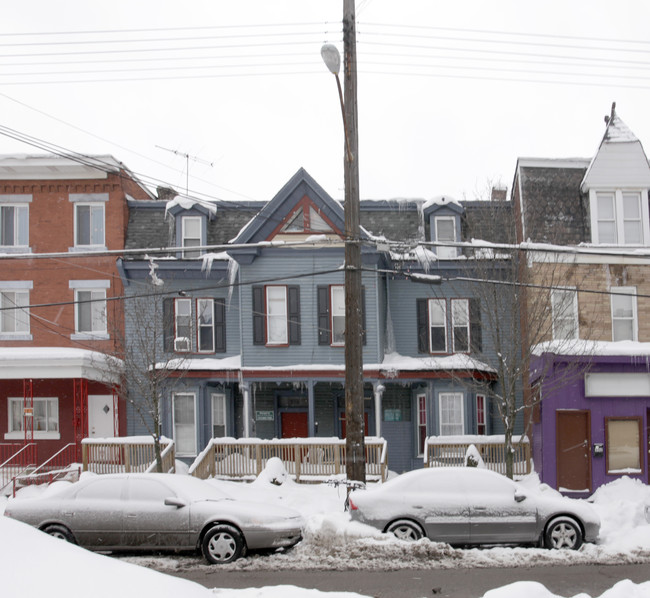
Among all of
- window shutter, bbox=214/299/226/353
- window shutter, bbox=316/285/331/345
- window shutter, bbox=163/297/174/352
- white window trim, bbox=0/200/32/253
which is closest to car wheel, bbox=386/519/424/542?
window shutter, bbox=316/285/331/345

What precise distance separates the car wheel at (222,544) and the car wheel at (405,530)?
241cm

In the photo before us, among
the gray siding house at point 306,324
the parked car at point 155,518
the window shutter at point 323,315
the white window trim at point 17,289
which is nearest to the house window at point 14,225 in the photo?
the white window trim at point 17,289

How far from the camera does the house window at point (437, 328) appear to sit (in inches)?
896

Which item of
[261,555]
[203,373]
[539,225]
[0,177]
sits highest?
[0,177]

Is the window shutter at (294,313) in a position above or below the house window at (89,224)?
below

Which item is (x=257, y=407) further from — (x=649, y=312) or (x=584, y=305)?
(x=649, y=312)

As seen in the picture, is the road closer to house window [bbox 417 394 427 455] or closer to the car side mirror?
the car side mirror

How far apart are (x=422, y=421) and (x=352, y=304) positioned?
419 inches

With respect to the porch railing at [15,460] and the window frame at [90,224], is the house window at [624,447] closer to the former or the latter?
the porch railing at [15,460]

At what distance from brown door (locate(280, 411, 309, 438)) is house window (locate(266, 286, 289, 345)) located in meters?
3.01

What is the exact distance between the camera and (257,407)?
23250mm

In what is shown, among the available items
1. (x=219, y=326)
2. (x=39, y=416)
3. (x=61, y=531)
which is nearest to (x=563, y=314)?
(x=219, y=326)

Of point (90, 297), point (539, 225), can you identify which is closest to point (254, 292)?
point (90, 297)

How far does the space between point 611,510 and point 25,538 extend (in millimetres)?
11351
